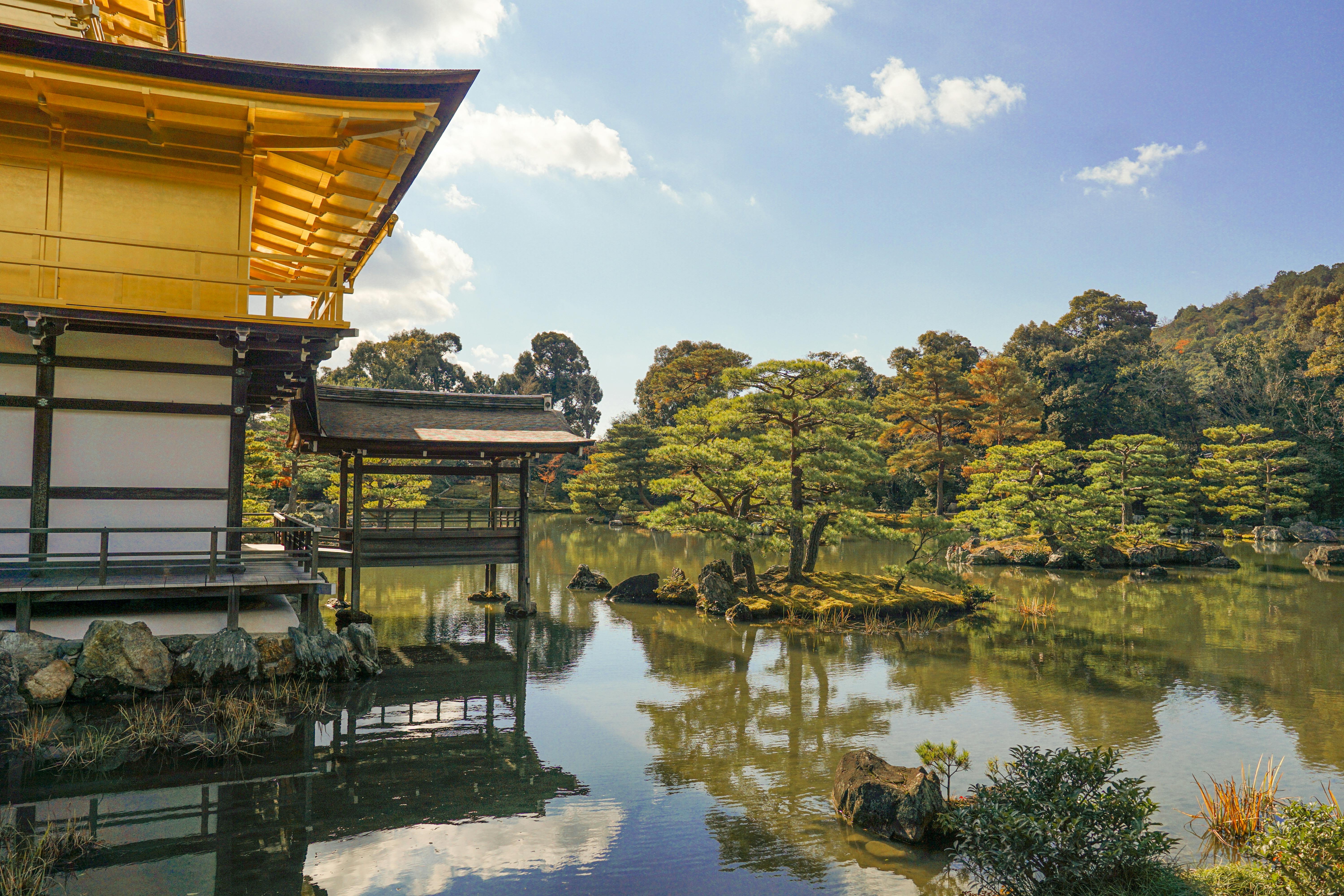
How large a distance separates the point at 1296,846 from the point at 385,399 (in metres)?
13.5

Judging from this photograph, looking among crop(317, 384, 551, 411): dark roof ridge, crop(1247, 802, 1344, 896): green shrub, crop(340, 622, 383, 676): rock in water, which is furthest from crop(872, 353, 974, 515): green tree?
crop(1247, 802, 1344, 896): green shrub

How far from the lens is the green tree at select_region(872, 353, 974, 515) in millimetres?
32344

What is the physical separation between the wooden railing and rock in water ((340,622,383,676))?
1042mm

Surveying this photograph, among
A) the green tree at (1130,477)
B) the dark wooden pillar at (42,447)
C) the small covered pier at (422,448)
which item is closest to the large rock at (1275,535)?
the green tree at (1130,477)

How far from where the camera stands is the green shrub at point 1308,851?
4.04 m

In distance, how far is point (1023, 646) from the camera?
12.7m

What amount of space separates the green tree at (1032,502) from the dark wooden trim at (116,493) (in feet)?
56.6

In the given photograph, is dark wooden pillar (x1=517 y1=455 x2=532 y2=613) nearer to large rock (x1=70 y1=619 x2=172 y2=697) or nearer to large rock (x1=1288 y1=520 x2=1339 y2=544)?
large rock (x1=70 y1=619 x2=172 y2=697)

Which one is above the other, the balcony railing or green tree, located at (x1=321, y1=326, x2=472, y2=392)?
green tree, located at (x1=321, y1=326, x2=472, y2=392)

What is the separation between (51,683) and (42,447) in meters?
2.84

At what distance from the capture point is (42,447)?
28.6 feet

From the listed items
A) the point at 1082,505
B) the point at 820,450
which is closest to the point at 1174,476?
the point at 1082,505

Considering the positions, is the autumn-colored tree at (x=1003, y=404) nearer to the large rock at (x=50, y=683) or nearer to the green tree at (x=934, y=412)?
the green tree at (x=934, y=412)

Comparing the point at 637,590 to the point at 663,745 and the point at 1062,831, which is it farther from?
the point at 1062,831
